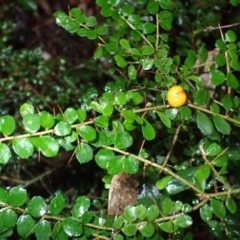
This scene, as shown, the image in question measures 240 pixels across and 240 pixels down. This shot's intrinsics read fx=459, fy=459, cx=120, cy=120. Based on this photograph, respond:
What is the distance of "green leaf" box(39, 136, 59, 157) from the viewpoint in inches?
31.3

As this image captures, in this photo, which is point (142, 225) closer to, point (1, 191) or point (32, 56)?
point (1, 191)

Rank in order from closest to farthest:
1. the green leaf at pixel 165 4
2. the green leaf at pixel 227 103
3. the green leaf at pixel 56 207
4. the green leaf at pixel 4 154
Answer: the green leaf at pixel 4 154 < the green leaf at pixel 56 207 < the green leaf at pixel 227 103 < the green leaf at pixel 165 4

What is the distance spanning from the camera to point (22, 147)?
2.58 feet

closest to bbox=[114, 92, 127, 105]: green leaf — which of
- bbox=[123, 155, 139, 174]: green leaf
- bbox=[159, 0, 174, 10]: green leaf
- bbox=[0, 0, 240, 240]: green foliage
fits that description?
bbox=[0, 0, 240, 240]: green foliage

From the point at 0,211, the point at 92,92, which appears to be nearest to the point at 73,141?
the point at 0,211

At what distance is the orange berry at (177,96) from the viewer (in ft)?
3.10

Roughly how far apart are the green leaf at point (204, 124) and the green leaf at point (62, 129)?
12.1 inches

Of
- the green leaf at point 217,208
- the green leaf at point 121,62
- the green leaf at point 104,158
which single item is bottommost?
the green leaf at point 217,208

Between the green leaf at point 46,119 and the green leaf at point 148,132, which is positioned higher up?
the green leaf at point 46,119

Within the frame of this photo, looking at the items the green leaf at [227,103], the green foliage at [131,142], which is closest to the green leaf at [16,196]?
the green foliage at [131,142]

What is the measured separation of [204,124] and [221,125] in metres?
0.04

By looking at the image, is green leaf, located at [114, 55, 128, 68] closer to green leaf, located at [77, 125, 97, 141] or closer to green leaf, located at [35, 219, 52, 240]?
green leaf, located at [77, 125, 97, 141]

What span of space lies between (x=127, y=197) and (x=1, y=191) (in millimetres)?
341

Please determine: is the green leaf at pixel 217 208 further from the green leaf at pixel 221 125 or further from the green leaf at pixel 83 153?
the green leaf at pixel 83 153
